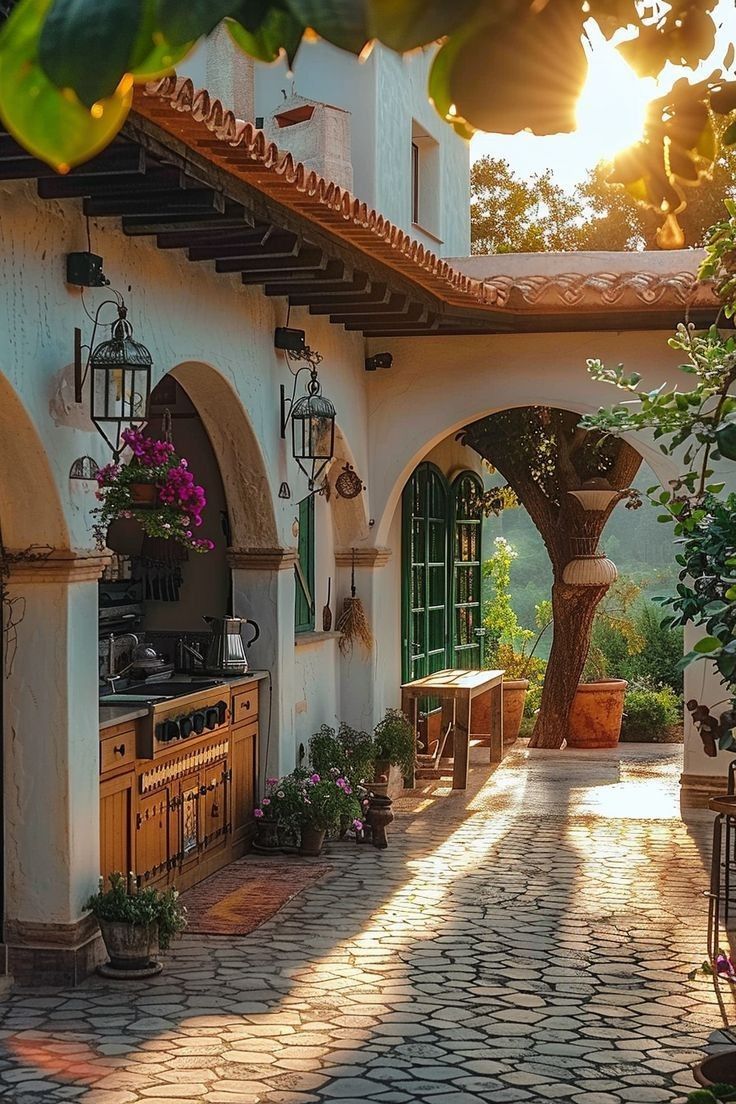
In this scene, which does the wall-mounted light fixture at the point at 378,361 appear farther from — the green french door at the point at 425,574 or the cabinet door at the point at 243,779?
the cabinet door at the point at 243,779

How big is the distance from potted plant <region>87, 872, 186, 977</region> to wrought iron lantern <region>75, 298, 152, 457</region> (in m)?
1.90

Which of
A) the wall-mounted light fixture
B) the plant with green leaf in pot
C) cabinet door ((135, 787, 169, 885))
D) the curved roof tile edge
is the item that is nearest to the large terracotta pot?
the wall-mounted light fixture

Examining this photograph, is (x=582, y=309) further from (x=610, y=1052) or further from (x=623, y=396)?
(x=610, y=1052)

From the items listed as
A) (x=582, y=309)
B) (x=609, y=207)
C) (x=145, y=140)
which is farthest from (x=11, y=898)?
(x=609, y=207)

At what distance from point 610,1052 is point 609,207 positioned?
652 inches

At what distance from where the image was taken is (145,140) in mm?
5355

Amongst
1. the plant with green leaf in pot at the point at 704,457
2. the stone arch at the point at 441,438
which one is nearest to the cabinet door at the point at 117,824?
the plant with green leaf in pot at the point at 704,457

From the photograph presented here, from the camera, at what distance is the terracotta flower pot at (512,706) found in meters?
14.6

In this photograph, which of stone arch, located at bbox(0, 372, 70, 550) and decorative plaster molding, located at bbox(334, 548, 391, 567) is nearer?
stone arch, located at bbox(0, 372, 70, 550)

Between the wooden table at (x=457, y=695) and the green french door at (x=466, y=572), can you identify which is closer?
the wooden table at (x=457, y=695)

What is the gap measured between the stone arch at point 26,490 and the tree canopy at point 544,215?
14640mm

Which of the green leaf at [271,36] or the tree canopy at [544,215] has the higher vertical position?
the tree canopy at [544,215]

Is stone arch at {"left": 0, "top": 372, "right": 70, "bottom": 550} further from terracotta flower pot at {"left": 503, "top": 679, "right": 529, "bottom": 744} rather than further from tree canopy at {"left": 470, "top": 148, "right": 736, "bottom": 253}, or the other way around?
tree canopy at {"left": 470, "top": 148, "right": 736, "bottom": 253}

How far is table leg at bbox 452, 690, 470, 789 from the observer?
11375mm
